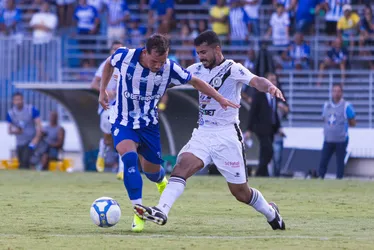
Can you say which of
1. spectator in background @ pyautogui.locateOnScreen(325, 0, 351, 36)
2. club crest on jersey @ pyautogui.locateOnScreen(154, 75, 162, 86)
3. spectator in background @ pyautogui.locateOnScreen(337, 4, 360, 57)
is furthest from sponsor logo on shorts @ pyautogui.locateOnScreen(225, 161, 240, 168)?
spectator in background @ pyautogui.locateOnScreen(325, 0, 351, 36)

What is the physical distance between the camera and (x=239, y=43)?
89.8ft

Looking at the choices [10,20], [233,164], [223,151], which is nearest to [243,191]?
[233,164]

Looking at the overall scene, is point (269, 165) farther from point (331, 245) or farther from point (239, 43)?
Result: point (331, 245)

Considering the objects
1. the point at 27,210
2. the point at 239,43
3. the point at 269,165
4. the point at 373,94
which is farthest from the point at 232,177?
the point at 239,43

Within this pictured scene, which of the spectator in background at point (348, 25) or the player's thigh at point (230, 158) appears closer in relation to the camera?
the player's thigh at point (230, 158)

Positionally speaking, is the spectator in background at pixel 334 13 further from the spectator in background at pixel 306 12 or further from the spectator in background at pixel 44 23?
the spectator in background at pixel 44 23

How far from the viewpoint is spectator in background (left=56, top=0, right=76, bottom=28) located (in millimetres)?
30234

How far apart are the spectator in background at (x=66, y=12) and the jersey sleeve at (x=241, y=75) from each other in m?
20.1

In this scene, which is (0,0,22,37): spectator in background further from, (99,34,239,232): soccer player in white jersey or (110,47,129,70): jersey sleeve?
(99,34,239,232): soccer player in white jersey

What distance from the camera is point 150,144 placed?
10930mm

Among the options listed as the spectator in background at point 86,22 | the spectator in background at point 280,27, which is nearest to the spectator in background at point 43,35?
the spectator in background at point 86,22

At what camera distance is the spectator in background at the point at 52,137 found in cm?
2558

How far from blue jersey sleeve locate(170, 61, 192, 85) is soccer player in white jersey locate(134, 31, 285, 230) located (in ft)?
0.85

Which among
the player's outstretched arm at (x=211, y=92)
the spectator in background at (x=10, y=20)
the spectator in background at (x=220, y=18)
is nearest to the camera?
the player's outstretched arm at (x=211, y=92)
